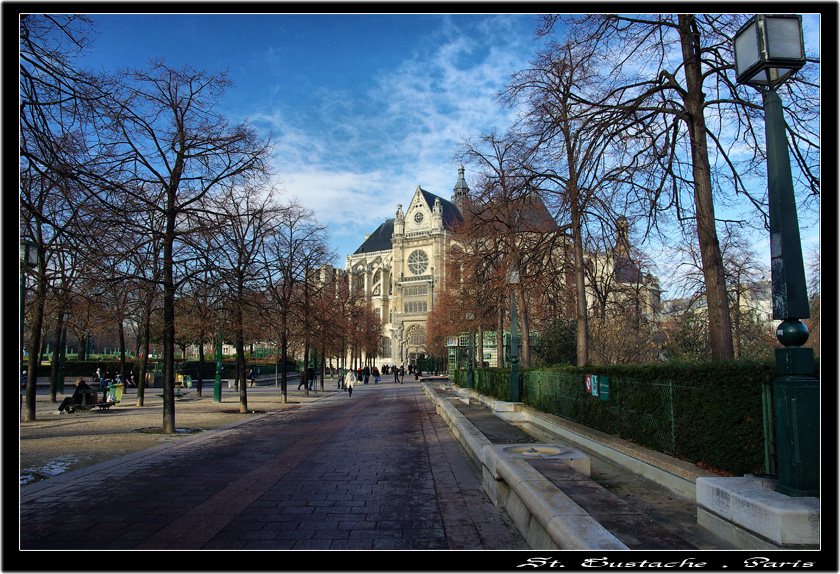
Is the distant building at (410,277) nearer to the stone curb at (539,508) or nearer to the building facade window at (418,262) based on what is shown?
the building facade window at (418,262)

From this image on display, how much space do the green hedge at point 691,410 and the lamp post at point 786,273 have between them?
145 cm

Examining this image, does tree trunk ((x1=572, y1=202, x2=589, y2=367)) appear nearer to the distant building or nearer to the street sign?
the street sign

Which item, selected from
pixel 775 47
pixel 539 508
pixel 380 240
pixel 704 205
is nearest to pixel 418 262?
pixel 380 240

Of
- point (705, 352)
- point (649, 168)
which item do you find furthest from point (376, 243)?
point (649, 168)

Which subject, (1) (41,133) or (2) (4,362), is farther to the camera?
(1) (41,133)

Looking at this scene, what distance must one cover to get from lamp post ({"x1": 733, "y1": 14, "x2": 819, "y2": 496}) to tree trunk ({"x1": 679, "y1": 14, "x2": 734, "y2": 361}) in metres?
5.43

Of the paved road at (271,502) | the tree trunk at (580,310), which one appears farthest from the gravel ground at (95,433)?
the tree trunk at (580,310)

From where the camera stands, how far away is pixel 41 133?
697cm

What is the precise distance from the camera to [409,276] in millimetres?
111375

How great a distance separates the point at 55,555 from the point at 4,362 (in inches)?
75.6

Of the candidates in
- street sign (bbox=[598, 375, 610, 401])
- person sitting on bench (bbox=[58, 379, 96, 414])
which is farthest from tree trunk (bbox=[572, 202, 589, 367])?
person sitting on bench (bbox=[58, 379, 96, 414])

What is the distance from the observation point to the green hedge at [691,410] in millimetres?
5844

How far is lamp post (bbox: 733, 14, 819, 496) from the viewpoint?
4078mm

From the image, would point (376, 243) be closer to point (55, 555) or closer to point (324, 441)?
point (324, 441)
